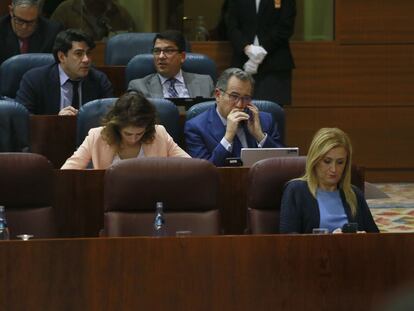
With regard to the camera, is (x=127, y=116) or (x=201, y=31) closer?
(x=127, y=116)

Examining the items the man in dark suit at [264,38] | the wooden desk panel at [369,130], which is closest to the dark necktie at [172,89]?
the man in dark suit at [264,38]

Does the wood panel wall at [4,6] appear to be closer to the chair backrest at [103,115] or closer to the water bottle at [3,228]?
the chair backrest at [103,115]

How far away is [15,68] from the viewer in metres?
8.23

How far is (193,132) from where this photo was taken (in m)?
6.91

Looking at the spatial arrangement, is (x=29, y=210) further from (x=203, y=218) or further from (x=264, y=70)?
(x=264, y=70)

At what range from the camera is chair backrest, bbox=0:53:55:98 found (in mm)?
8203

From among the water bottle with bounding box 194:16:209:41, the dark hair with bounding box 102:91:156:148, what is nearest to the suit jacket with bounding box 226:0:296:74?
the water bottle with bounding box 194:16:209:41

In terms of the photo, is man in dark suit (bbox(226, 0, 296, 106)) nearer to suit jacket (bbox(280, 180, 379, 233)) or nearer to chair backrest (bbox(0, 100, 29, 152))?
chair backrest (bbox(0, 100, 29, 152))

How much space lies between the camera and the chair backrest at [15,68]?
820 cm

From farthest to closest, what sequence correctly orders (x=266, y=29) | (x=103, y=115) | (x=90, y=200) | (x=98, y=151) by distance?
(x=266, y=29) → (x=103, y=115) → (x=98, y=151) → (x=90, y=200)

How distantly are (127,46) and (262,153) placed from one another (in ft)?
10.3

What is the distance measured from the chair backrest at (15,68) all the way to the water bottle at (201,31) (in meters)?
2.07

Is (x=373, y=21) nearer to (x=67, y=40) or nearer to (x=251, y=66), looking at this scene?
(x=251, y=66)

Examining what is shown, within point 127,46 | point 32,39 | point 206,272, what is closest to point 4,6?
point 32,39
